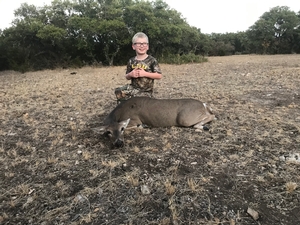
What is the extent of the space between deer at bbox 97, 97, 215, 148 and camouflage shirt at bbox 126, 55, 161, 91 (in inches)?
26.8

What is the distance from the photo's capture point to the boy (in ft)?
16.8

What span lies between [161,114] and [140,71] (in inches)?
36.4

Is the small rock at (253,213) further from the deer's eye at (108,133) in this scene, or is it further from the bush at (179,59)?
the bush at (179,59)

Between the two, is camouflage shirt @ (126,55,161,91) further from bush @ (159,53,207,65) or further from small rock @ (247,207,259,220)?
bush @ (159,53,207,65)

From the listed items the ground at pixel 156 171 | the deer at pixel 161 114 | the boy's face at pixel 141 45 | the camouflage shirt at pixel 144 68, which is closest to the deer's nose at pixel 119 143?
the ground at pixel 156 171

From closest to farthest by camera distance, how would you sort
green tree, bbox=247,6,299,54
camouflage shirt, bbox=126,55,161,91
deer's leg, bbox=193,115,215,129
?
deer's leg, bbox=193,115,215,129
camouflage shirt, bbox=126,55,161,91
green tree, bbox=247,6,299,54

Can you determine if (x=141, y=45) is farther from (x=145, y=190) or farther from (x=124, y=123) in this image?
(x=145, y=190)

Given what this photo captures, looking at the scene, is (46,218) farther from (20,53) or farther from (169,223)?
(20,53)

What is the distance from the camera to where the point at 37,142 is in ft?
14.8

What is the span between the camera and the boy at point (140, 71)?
5.12 metres

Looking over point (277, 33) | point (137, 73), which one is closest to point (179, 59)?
point (137, 73)

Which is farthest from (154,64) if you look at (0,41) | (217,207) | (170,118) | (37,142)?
(0,41)

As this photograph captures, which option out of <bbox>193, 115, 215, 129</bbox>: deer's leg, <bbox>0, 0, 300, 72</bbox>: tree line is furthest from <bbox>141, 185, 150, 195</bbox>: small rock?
<bbox>0, 0, 300, 72</bbox>: tree line

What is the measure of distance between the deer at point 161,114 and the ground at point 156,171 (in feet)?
0.48
